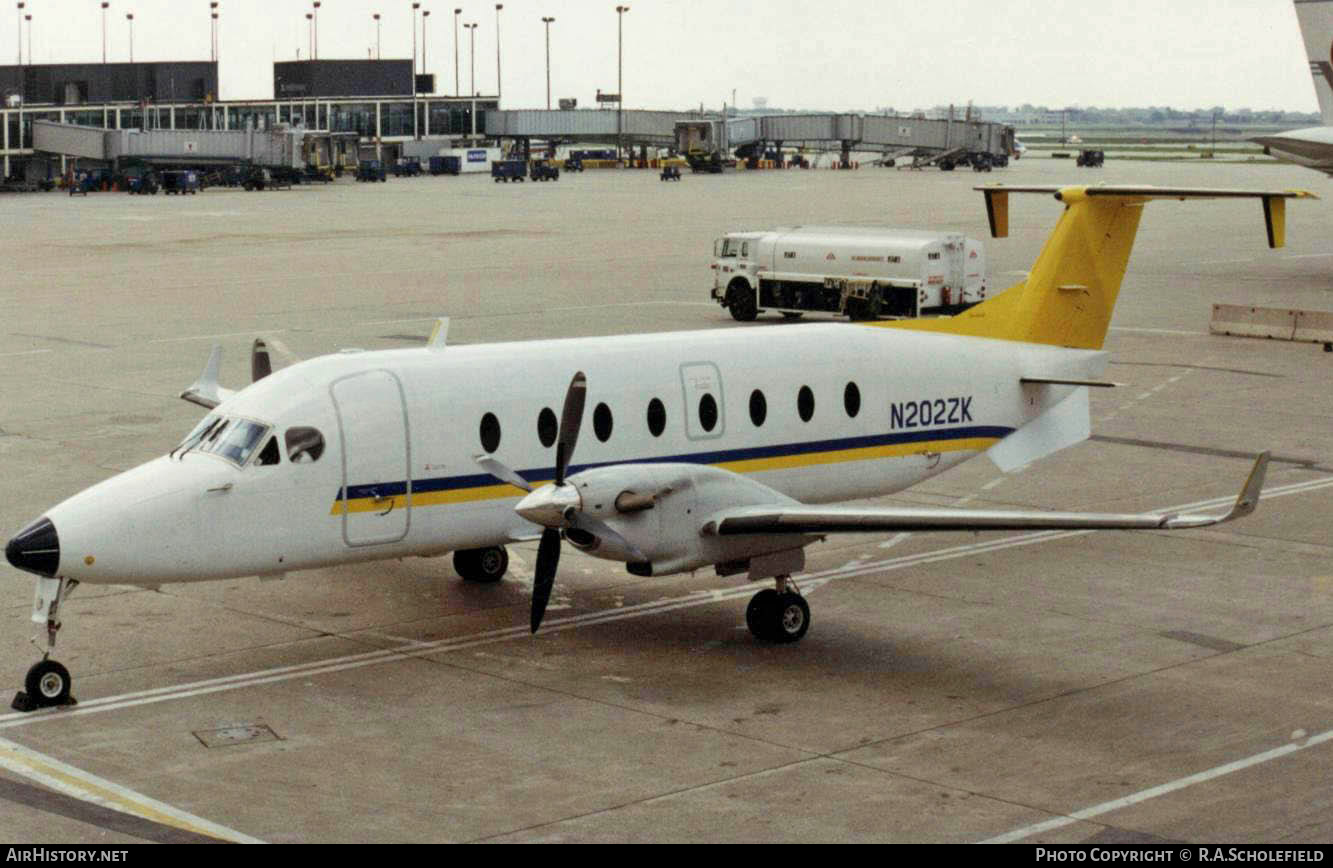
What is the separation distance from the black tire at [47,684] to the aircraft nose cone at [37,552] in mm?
999

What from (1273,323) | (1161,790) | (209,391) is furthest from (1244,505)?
(1273,323)

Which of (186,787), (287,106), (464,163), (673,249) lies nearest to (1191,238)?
(673,249)

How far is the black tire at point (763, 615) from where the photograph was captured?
20609 mm

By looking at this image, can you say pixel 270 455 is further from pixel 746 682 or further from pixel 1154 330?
pixel 1154 330

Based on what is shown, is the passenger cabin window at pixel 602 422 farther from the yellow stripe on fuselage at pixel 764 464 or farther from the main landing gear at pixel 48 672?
the main landing gear at pixel 48 672

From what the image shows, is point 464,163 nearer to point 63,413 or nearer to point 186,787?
point 63,413

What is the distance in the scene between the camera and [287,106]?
184625 millimetres

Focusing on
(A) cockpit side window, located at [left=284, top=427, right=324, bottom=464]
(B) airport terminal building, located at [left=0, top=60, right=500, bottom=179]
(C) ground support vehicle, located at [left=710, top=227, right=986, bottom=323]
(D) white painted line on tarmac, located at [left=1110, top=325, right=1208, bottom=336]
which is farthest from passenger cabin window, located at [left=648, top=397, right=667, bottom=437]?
(B) airport terminal building, located at [left=0, top=60, right=500, bottom=179]

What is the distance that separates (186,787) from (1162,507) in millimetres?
17533

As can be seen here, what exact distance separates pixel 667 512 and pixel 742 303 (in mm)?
36284

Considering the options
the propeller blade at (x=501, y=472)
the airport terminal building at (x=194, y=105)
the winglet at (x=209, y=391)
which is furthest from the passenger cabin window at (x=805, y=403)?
the airport terminal building at (x=194, y=105)

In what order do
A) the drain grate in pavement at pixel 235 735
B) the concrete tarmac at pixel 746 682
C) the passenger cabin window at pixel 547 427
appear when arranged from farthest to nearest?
the passenger cabin window at pixel 547 427
the drain grate in pavement at pixel 235 735
the concrete tarmac at pixel 746 682

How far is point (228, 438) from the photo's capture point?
19.6 m
